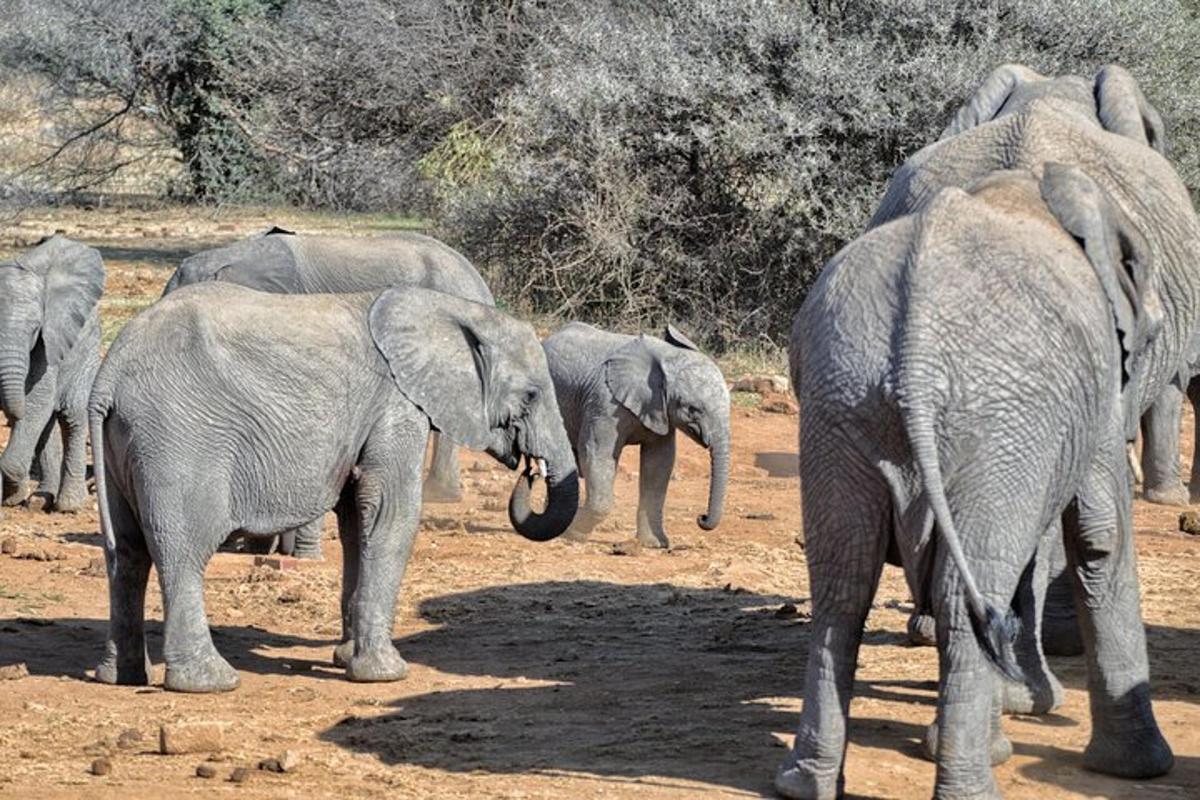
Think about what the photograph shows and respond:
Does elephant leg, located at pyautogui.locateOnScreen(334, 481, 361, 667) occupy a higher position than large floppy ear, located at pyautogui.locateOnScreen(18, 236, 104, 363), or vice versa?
large floppy ear, located at pyautogui.locateOnScreen(18, 236, 104, 363)

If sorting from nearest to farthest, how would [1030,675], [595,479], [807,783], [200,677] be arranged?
1. [807,783]
2. [1030,675]
3. [200,677]
4. [595,479]

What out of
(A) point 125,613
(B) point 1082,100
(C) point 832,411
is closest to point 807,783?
(C) point 832,411

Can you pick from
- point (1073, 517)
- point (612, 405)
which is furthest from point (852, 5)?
point (1073, 517)

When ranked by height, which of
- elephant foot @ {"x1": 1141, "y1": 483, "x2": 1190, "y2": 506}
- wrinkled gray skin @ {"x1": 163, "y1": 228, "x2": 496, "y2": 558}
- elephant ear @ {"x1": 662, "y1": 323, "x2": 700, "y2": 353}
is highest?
wrinkled gray skin @ {"x1": 163, "y1": 228, "x2": 496, "y2": 558}

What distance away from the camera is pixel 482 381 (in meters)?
8.23

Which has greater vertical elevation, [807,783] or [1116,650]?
[1116,650]

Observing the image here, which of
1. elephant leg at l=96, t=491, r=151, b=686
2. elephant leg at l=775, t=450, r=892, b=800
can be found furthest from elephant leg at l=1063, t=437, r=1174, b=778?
elephant leg at l=96, t=491, r=151, b=686

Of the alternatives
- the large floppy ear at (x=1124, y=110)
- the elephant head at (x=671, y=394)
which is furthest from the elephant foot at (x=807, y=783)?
the elephant head at (x=671, y=394)

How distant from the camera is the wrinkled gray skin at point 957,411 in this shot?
210 inches

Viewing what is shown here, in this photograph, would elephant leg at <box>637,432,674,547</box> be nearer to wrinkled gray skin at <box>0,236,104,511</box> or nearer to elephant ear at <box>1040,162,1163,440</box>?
wrinkled gray skin at <box>0,236,104,511</box>

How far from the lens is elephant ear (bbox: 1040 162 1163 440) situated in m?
5.70

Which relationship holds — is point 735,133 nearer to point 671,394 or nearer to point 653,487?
point 671,394

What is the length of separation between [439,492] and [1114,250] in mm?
7382

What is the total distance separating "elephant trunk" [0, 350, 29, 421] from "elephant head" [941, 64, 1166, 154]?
6086 millimetres
